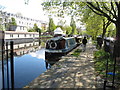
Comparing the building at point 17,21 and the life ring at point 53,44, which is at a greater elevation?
the building at point 17,21

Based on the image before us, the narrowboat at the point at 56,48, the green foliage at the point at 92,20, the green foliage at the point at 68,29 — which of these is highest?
the green foliage at the point at 68,29

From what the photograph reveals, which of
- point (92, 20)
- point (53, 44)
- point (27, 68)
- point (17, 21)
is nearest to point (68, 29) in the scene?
point (17, 21)

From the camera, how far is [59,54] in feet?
45.7

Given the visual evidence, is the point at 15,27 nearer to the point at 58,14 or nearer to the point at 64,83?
the point at 58,14

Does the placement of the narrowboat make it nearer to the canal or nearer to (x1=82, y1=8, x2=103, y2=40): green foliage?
the canal

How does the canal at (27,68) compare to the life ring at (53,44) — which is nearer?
the canal at (27,68)

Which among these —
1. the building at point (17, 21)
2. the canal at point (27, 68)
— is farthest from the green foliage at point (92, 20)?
the building at point (17, 21)

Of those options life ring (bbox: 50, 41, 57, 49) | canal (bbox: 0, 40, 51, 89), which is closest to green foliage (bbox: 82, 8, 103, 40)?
life ring (bbox: 50, 41, 57, 49)

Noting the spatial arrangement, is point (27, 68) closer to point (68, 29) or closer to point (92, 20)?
point (92, 20)

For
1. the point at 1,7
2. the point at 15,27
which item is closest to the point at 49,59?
the point at 1,7

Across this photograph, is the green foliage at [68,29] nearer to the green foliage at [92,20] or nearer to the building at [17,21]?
the building at [17,21]

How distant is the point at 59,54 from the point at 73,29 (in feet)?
253

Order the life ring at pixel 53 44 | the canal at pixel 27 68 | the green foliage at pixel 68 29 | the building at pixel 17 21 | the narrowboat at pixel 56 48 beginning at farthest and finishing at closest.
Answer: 1. the green foliage at pixel 68 29
2. the building at pixel 17 21
3. the life ring at pixel 53 44
4. the narrowboat at pixel 56 48
5. the canal at pixel 27 68

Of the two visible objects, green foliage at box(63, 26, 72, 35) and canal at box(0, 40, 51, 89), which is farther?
green foliage at box(63, 26, 72, 35)
